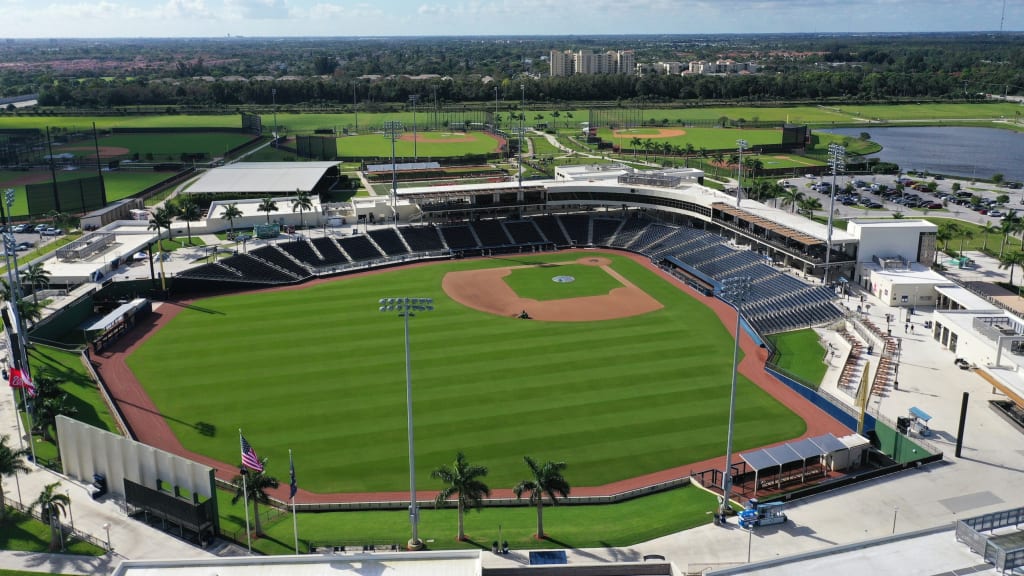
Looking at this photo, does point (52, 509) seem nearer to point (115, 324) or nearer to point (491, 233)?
point (115, 324)

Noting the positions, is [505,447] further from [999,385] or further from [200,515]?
[999,385]

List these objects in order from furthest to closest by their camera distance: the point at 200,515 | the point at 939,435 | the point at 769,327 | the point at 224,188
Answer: the point at 224,188
the point at 769,327
the point at 939,435
the point at 200,515

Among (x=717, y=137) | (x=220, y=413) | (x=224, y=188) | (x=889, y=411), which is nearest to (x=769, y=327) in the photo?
(x=889, y=411)

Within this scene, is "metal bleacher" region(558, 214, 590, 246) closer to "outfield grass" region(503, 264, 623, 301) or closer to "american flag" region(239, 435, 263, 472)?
"outfield grass" region(503, 264, 623, 301)

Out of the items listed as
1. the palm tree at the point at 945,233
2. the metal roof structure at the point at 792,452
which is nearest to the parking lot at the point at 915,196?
the palm tree at the point at 945,233

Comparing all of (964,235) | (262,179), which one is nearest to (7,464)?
(262,179)

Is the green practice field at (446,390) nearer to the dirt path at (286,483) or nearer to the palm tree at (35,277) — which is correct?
the dirt path at (286,483)
